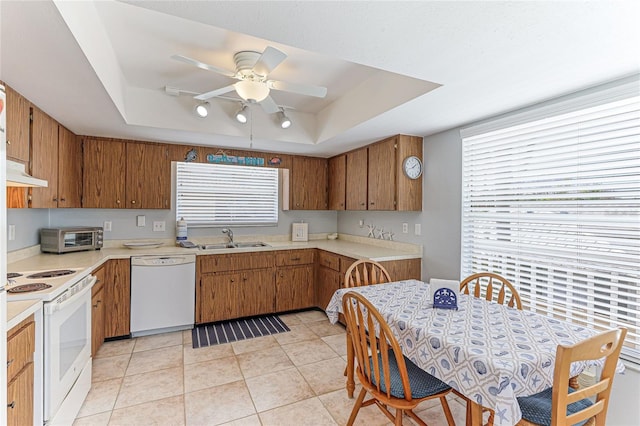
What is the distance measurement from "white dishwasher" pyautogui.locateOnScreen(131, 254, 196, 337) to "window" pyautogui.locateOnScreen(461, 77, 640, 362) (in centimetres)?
304

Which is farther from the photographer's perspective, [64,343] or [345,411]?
[345,411]

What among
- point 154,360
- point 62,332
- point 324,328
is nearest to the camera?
point 62,332

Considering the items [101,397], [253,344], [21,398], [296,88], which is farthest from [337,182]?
[21,398]

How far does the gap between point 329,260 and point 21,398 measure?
2817 mm

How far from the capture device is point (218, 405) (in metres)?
2.12

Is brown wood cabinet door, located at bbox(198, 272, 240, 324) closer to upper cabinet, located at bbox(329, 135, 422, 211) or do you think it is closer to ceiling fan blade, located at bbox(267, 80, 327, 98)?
upper cabinet, located at bbox(329, 135, 422, 211)

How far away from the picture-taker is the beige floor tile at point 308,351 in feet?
9.09

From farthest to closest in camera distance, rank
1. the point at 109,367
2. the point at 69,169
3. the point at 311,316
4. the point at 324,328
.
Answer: the point at 311,316 < the point at 324,328 < the point at 69,169 < the point at 109,367

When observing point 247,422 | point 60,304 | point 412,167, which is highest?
point 412,167

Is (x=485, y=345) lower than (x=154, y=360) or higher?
higher

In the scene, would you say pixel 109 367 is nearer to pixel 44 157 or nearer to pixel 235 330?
pixel 235 330

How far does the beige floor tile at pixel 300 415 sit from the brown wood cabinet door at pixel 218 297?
1672 millimetres

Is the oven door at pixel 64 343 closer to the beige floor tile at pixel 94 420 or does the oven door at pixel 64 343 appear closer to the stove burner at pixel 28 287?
the stove burner at pixel 28 287

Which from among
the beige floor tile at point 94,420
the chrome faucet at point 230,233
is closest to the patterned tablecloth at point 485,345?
the beige floor tile at point 94,420
